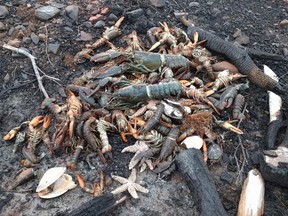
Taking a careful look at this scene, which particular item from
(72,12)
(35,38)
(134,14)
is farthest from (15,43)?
(134,14)

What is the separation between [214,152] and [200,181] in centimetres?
50

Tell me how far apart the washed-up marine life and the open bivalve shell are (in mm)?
468

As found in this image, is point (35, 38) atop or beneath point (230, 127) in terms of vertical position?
atop

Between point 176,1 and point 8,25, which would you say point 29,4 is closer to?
point 8,25

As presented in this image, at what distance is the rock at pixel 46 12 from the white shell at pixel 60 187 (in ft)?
9.43

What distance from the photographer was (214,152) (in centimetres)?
412

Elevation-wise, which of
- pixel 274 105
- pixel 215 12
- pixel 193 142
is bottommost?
pixel 193 142

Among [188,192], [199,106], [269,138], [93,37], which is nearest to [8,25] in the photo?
[93,37]

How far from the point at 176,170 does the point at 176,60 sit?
1533 mm

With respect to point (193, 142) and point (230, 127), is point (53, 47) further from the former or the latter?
point (230, 127)

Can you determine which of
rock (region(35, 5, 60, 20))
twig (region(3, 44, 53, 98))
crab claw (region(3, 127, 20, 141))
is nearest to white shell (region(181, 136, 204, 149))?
twig (region(3, 44, 53, 98))

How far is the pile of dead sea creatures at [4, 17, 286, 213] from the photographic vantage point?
4.09 m

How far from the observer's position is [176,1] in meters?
6.23

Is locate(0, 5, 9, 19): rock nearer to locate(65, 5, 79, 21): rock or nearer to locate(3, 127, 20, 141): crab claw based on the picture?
locate(65, 5, 79, 21): rock
